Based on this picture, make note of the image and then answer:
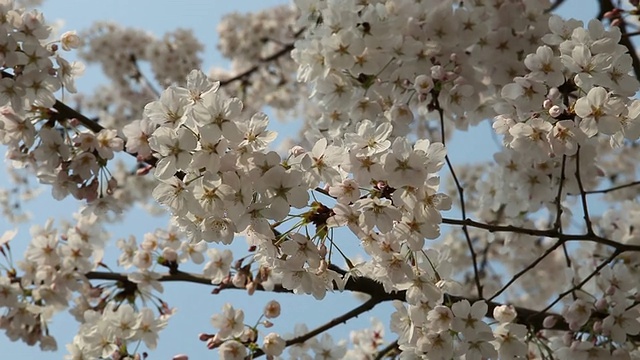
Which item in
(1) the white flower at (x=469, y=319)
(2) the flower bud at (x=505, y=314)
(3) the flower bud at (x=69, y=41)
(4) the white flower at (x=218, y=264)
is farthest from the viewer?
(4) the white flower at (x=218, y=264)

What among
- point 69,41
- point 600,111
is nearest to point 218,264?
point 69,41

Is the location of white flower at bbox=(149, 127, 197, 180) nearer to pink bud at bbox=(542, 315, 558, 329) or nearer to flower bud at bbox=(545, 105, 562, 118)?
flower bud at bbox=(545, 105, 562, 118)

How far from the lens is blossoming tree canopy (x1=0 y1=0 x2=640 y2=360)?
1.83 meters

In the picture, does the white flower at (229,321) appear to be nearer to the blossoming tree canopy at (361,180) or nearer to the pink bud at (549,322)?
the blossoming tree canopy at (361,180)

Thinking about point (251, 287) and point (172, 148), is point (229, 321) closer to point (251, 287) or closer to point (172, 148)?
point (251, 287)

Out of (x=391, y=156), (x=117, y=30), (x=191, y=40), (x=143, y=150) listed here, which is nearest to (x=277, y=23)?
(x=191, y=40)

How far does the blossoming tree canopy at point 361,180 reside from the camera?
183 centimetres

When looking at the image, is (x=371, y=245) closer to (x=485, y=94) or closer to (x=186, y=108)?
(x=186, y=108)

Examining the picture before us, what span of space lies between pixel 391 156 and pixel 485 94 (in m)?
1.88

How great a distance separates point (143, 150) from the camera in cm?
231

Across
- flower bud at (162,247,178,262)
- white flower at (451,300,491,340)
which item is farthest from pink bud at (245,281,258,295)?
white flower at (451,300,491,340)

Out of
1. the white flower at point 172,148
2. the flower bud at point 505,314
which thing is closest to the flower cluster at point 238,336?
the flower bud at point 505,314

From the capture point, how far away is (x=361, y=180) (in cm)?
184

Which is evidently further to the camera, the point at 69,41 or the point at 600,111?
the point at 69,41
